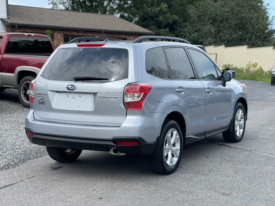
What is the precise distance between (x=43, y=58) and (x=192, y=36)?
114 ft

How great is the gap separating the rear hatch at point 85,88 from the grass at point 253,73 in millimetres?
23632

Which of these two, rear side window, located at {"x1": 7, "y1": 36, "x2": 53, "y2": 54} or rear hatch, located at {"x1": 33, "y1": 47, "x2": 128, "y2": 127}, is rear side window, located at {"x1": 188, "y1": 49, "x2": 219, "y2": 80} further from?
rear side window, located at {"x1": 7, "y1": 36, "x2": 53, "y2": 54}

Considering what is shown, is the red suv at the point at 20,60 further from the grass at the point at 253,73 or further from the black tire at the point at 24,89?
the grass at the point at 253,73

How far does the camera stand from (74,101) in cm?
459

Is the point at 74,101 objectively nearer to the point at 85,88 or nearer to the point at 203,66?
the point at 85,88

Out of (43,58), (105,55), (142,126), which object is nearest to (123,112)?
(142,126)

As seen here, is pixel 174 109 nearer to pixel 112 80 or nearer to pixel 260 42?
pixel 112 80

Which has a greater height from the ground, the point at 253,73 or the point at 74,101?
the point at 74,101

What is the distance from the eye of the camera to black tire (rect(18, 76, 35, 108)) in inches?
420

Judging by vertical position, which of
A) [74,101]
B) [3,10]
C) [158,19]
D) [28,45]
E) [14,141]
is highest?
[158,19]

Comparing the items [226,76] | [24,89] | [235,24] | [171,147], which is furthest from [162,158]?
[235,24]

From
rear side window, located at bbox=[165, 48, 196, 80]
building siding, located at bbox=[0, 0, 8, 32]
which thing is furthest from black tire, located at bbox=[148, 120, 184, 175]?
building siding, located at bbox=[0, 0, 8, 32]

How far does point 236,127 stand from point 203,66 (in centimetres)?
163

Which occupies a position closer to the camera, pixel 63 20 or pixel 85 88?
pixel 85 88
